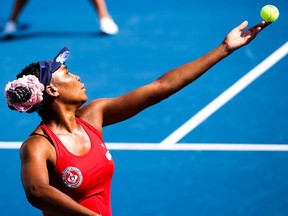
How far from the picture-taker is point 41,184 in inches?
181

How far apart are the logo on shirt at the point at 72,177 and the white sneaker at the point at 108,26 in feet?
18.7

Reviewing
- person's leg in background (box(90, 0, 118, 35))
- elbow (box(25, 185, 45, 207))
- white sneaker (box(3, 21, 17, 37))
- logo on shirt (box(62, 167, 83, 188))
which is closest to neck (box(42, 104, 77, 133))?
logo on shirt (box(62, 167, 83, 188))

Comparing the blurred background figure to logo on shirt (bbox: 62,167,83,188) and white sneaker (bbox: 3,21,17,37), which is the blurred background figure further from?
logo on shirt (bbox: 62,167,83,188)

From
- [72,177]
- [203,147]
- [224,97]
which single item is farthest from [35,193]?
[224,97]

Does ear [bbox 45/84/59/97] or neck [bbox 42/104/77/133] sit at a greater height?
ear [bbox 45/84/59/97]

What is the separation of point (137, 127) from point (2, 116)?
1692 mm

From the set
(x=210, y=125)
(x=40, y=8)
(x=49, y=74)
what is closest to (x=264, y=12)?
(x=49, y=74)

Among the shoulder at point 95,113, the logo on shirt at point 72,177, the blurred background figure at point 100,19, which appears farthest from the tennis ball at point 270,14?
the blurred background figure at point 100,19

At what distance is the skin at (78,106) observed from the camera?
4750 mm

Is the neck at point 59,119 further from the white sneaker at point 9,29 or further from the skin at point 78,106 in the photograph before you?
the white sneaker at point 9,29

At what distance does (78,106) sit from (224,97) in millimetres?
4023

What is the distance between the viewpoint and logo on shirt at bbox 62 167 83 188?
16.8ft

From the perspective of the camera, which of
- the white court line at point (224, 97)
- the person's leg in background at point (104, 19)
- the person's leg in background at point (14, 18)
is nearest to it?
the white court line at point (224, 97)

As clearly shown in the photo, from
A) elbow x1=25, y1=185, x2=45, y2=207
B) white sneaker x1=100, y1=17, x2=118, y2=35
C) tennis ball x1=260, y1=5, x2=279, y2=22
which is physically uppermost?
white sneaker x1=100, y1=17, x2=118, y2=35
